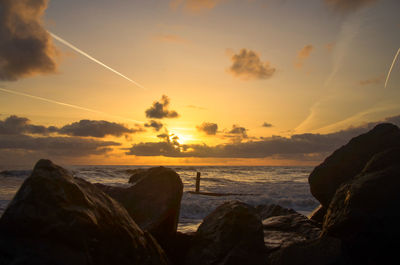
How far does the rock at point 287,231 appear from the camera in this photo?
549 centimetres

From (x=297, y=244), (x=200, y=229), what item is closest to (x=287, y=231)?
(x=297, y=244)

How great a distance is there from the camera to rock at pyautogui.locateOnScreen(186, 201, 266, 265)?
457 centimetres

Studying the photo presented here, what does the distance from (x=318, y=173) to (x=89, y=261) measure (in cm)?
572

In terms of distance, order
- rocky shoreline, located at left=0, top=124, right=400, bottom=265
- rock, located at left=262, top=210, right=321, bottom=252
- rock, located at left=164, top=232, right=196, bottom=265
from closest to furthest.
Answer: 1. rocky shoreline, located at left=0, top=124, right=400, bottom=265
2. rock, located at left=164, top=232, right=196, bottom=265
3. rock, located at left=262, top=210, right=321, bottom=252

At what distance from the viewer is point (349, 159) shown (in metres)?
6.88

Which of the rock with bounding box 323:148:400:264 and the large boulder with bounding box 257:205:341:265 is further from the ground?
the rock with bounding box 323:148:400:264

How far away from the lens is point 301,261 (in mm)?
4172

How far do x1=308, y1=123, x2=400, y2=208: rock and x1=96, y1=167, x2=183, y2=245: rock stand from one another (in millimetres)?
3337

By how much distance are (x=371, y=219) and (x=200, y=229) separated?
271 centimetres

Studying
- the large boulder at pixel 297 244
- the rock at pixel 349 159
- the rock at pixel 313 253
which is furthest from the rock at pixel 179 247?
the rock at pixel 349 159

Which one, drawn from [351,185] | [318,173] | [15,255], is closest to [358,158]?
[318,173]

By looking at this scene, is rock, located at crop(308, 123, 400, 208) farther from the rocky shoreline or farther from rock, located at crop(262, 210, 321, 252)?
rock, located at crop(262, 210, 321, 252)

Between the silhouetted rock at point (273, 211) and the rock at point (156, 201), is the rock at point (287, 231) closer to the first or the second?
the silhouetted rock at point (273, 211)

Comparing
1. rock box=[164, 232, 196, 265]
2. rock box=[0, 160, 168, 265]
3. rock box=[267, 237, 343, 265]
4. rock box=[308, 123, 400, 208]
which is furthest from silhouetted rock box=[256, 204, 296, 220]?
rock box=[0, 160, 168, 265]
